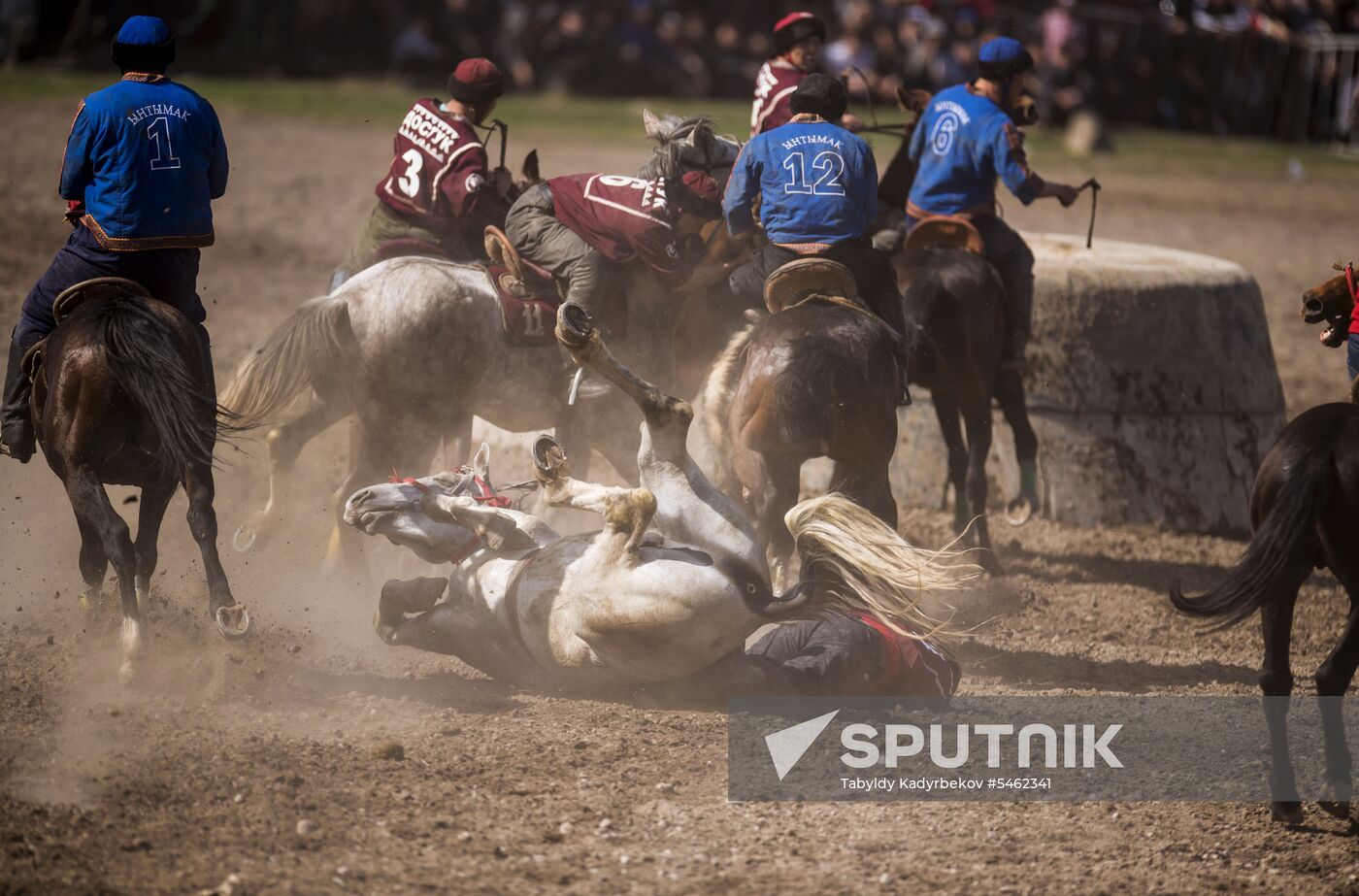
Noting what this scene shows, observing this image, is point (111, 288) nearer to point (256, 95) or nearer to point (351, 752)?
point (351, 752)

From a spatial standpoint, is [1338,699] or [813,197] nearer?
[1338,699]

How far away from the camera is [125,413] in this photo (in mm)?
5688

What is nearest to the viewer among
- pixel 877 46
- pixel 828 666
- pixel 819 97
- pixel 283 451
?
pixel 828 666

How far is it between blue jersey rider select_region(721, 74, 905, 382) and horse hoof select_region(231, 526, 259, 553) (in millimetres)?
2785

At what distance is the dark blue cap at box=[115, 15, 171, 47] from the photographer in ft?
19.5

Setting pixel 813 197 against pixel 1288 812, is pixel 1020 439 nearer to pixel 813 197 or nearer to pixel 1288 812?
pixel 813 197

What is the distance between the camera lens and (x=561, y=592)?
209 inches

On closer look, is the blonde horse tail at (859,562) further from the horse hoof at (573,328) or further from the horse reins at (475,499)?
the horse reins at (475,499)

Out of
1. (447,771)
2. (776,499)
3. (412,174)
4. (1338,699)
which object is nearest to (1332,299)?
(1338,699)

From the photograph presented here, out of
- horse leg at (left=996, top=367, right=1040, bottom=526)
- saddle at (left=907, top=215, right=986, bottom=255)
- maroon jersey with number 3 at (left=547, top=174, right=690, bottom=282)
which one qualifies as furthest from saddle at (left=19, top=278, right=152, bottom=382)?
horse leg at (left=996, top=367, right=1040, bottom=526)

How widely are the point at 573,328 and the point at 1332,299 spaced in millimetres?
2957

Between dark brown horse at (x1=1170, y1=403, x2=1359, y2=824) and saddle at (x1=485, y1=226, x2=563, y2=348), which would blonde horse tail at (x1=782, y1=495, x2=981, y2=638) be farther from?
saddle at (x1=485, y1=226, x2=563, y2=348)

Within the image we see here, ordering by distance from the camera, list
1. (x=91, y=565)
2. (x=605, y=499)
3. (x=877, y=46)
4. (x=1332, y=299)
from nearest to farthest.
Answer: (x=605, y=499) < (x=1332, y=299) < (x=91, y=565) < (x=877, y=46)

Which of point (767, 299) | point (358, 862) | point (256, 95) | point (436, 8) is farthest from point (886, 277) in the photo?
point (436, 8)
